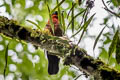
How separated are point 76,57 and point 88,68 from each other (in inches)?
5.0

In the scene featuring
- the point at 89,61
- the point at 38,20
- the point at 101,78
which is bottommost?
the point at 101,78

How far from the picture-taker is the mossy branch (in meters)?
1.53

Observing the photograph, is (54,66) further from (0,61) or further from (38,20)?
(38,20)

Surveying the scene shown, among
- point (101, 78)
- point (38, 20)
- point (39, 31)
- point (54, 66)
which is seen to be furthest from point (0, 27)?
point (38, 20)

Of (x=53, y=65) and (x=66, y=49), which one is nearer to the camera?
(x=66, y=49)

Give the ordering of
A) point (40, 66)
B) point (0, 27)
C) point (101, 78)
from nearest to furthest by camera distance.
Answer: point (101, 78) < point (0, 27) < point (40, 66)

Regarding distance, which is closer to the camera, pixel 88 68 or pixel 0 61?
pixel 88 68

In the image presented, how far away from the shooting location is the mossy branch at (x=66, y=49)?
1533mm

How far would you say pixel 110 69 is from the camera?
5.06 ft

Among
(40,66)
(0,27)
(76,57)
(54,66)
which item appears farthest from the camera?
(40,66)

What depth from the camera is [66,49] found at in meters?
1.72

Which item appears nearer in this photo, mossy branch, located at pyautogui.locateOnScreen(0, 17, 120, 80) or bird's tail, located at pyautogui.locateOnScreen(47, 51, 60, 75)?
mossy branch, located at pyautogui.locateOnScreen(0, 17, 120, 80)

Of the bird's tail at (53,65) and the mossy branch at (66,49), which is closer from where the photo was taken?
the mossy branch at (66,49)

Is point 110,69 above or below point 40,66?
below
